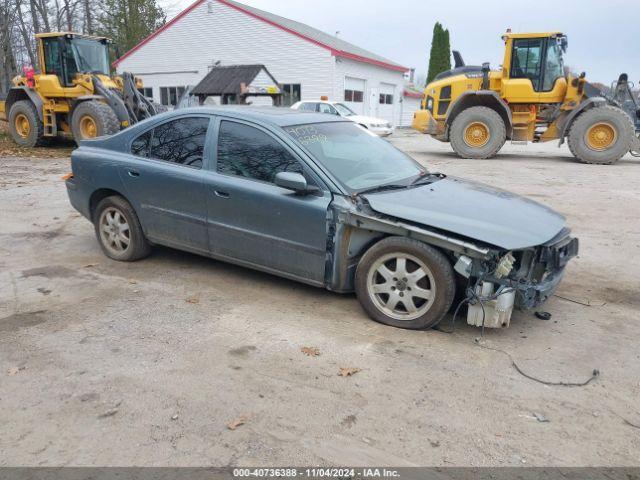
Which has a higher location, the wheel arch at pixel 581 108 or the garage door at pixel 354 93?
the garage door at pixel 354 93

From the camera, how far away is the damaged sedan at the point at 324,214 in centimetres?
369

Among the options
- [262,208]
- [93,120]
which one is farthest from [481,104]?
[262,208]

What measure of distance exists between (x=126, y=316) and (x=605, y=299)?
163 inches

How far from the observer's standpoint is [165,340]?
12.2 ft

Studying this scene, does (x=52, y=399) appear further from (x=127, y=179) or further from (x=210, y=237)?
(x=127, y=179)

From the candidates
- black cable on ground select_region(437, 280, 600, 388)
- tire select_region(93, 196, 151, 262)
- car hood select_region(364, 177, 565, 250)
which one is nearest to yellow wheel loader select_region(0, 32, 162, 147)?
tire select_region(93, 196, 151, 262)

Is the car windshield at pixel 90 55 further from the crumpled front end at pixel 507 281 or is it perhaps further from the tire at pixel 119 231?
the crumpled front end at pixel 507 281

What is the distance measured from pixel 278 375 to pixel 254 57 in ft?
83.3

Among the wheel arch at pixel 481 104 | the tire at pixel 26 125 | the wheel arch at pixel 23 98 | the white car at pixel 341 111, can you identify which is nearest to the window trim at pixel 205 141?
the wheel arch at pixel 481 104

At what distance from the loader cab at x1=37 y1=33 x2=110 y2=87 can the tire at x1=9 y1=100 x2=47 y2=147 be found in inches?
48.4

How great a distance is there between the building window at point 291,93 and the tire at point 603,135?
14.9 meters

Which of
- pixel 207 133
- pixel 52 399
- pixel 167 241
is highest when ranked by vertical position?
pixel 207 133

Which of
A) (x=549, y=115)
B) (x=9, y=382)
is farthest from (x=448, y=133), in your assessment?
(x=9, y=382)

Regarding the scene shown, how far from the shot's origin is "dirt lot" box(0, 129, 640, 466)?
8.62ft
